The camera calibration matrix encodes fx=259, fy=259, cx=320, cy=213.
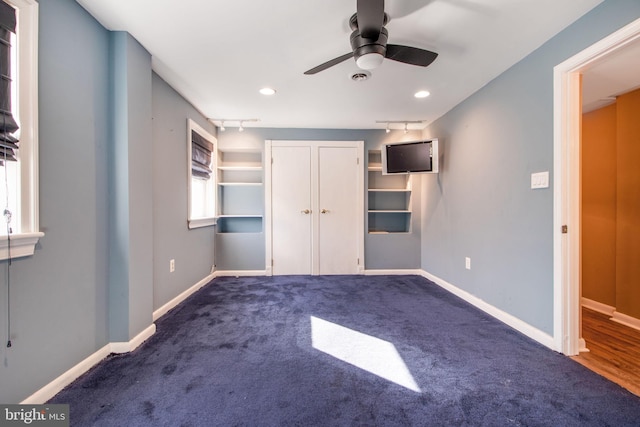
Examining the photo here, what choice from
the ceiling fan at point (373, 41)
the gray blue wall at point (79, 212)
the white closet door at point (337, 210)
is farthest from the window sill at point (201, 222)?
the ceiling fan at point (373, 41)

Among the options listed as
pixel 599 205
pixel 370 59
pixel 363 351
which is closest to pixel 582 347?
pixel 363 351

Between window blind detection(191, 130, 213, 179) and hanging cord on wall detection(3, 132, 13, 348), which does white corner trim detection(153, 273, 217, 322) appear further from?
window blind detection(191, 130, 213, 179)

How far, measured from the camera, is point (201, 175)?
11.0 feet

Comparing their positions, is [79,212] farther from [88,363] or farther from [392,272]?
[392,272]

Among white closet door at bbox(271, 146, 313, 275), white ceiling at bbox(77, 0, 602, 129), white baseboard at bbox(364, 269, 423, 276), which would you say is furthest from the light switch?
white closet door at bbox(271, 146, 313, 275)

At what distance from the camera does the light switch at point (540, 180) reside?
1.90 m

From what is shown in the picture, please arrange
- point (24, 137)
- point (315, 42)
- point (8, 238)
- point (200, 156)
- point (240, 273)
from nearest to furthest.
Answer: point (8, 238) < point (24, 137) < point (315, 42) < point (200, 156) < point (240, 273)

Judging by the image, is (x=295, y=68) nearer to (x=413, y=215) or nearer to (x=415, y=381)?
(x=415, y=381)

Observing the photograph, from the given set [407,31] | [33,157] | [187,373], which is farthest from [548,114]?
[33,157]

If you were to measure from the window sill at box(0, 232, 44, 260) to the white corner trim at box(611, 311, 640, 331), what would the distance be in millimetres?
4329

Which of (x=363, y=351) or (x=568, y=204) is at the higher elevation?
(x=568, y=204)

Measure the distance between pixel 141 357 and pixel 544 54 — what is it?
11.7 ft

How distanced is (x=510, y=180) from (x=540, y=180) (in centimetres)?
31

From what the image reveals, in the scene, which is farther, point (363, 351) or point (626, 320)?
point (626, 320)
